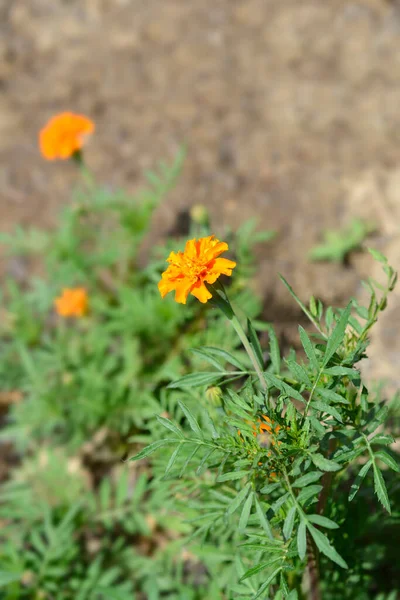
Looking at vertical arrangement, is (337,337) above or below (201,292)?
below

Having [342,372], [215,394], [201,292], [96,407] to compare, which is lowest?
[342,372]

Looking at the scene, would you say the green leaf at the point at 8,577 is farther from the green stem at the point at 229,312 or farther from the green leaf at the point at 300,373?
the green leaf at the point at 300,373

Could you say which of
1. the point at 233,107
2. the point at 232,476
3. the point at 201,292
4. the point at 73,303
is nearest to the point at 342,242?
the point at 233,107

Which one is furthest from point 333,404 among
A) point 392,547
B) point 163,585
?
point 163,585

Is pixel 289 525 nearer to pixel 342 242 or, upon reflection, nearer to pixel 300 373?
pixel 300 373

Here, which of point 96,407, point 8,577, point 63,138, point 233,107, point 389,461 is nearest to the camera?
point 389,461

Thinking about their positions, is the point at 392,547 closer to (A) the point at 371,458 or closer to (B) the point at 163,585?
(B) the point at 163,585

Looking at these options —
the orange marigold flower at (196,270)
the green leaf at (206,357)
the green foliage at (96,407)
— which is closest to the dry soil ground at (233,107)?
the green foliage at (96,407)
